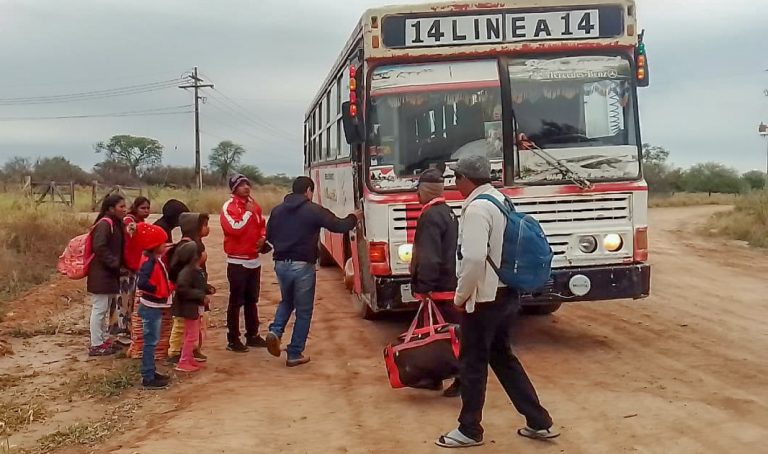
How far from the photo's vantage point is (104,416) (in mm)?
6734

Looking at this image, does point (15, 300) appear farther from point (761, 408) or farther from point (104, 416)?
point (761, 408)

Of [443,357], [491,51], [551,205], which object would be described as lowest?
Result: [443,357]

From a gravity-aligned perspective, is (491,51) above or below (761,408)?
above

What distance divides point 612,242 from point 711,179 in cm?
6975

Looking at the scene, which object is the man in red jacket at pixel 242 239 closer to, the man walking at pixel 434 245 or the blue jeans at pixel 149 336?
the blue jeans at pixel 149 336

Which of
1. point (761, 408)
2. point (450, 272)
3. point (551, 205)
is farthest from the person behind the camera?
point (551, 205)

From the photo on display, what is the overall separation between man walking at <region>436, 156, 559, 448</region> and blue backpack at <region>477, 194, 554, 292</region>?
4 cm

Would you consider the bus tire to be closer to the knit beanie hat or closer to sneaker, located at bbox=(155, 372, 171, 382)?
the knit beanie hat

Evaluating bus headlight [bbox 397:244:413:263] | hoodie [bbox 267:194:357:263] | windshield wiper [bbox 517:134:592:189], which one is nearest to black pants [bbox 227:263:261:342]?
hoodie [bbox 267:194:357:263]

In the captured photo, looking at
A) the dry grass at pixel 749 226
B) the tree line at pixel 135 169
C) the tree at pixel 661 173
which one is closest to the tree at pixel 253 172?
the tree line at pixel 135 169

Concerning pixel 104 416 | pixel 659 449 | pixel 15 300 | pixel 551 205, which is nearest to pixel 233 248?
pixel 104 416

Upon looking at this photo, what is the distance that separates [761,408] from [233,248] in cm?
503

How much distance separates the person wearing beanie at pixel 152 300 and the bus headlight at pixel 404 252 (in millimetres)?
2172

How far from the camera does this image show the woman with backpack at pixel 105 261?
8633mm
